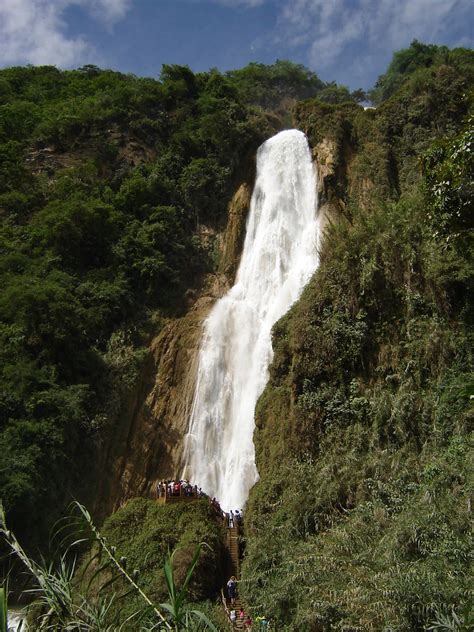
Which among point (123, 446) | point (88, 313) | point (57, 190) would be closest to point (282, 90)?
point (57, 190)

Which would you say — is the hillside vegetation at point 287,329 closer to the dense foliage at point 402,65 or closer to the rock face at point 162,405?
the rock face at point 162,405

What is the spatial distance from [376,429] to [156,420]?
413 inches

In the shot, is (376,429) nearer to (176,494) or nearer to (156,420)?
(176,494)

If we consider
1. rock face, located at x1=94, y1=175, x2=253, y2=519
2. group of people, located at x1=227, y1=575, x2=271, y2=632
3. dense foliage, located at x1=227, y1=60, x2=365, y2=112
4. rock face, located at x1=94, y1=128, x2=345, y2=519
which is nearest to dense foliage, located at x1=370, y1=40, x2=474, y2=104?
dense foliage, located at x1=227, y1=60, x2=365, y2=112

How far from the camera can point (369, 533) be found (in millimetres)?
10766

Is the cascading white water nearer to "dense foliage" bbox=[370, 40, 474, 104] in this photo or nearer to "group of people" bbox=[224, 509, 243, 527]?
"group of people" bbox=[224, 509, 243, 527]

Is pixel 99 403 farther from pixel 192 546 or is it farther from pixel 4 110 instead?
pixel 4 110

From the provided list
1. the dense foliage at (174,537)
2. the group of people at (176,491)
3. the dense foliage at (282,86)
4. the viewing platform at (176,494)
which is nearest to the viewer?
the dense foliage at (174,537)

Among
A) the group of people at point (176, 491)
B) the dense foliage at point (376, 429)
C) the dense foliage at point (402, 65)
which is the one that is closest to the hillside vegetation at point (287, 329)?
the dense foliage at point (376, 429)

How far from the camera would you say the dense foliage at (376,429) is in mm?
8875

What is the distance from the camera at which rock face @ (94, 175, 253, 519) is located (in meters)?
20.1

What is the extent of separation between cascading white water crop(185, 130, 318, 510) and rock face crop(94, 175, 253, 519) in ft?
1.62

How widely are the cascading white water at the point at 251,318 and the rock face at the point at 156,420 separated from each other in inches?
19.4

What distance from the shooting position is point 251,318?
24.2 meters
